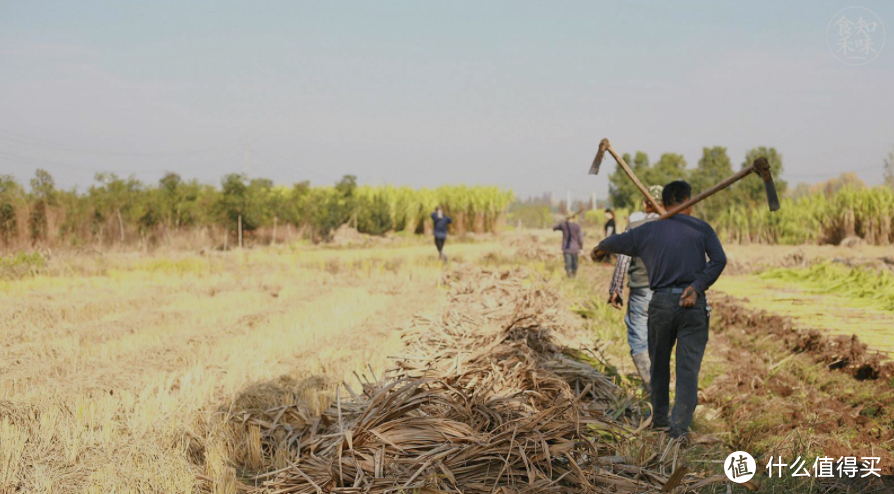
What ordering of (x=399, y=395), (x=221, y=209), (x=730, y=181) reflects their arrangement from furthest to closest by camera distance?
(x=221, y=209), (x=730, y=181), (x=399, y=395)

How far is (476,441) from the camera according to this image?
307cm

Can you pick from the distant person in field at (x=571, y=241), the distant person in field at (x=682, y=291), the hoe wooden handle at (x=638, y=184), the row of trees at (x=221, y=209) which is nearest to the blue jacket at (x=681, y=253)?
the distant person in field at (x=682, y=291)

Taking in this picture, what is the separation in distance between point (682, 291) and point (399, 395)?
220cm

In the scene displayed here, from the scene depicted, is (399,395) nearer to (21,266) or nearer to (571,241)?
(571,241)

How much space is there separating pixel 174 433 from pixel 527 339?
3172 millimetres

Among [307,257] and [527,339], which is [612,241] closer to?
[527,339]

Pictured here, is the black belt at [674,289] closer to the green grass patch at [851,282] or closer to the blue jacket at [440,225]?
the green grass patch at [851,282]

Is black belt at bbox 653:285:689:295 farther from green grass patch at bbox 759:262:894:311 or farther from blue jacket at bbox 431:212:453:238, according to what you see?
blue jacket at bbox 431:212:453:238

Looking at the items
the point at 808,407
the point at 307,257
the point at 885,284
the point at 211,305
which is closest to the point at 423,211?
the point at 307,257

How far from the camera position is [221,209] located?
2348 centimetres

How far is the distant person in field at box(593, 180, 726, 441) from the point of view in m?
4.38

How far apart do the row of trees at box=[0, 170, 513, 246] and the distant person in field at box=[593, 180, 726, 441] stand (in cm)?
1782

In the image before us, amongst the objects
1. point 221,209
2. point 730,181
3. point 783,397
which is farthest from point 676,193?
point 221,209

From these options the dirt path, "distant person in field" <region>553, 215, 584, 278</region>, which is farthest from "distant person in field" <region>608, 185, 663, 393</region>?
"distant person in field" <region>553, 215, 584, 278</region>
